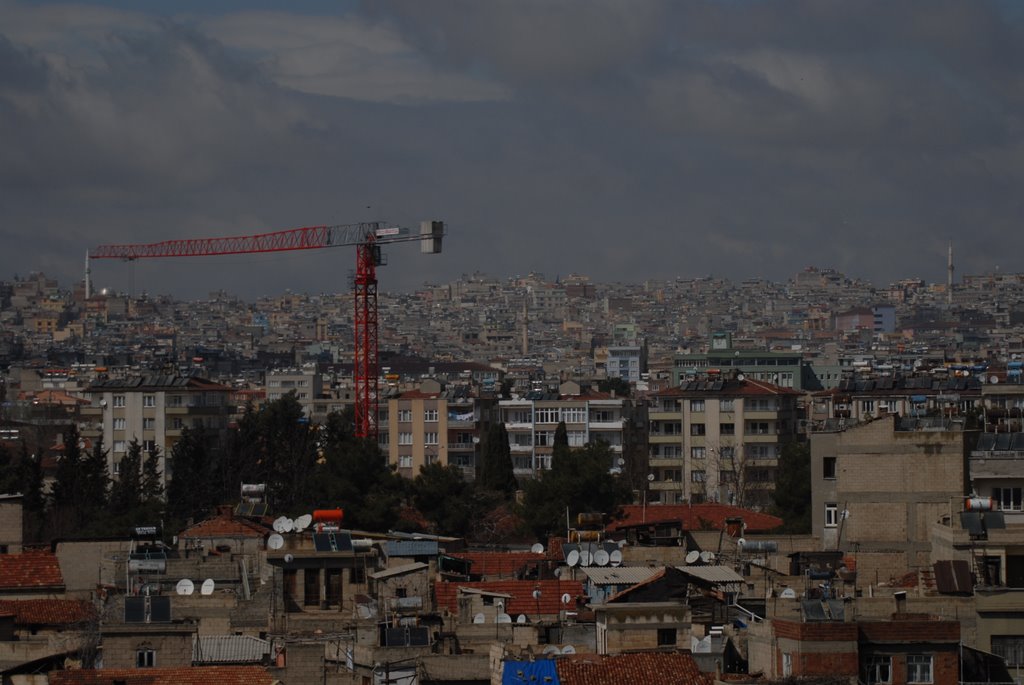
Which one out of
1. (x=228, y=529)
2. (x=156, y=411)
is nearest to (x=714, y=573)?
(x=228, y=529)

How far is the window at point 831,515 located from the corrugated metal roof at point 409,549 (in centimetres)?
688

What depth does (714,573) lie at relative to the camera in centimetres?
3200

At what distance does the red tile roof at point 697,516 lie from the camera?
186 feet

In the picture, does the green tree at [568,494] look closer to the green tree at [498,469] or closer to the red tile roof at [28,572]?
the green tree at [498,469]

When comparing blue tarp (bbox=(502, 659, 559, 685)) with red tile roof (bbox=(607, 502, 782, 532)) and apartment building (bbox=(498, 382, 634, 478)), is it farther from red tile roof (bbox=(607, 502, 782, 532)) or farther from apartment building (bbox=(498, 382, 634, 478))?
apartment building (bbox=(498, 382, 634, 478))

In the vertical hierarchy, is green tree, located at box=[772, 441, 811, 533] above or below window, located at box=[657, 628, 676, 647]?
above

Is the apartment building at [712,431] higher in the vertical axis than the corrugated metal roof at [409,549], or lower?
higher

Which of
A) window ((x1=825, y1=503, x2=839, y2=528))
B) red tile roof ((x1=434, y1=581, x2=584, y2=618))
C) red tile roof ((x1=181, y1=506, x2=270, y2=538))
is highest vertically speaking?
window ((x1=825, y1=503, x2=839, y2=528))

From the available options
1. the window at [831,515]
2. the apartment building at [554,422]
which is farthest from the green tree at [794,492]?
the apartment building at [554,422]

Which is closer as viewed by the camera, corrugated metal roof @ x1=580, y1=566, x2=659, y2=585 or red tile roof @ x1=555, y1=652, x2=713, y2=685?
red tile roof @ x1=555, y1=652, x2=713, y2=685

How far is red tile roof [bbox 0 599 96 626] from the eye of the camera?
3241 cm

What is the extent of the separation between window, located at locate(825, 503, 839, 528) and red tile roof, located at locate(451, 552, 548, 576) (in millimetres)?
5059

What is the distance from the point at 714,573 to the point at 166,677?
970 centimetres

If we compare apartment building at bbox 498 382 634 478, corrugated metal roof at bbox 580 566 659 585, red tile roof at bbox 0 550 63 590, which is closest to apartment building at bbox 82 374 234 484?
apartment building at bbox 498 382 634 478
